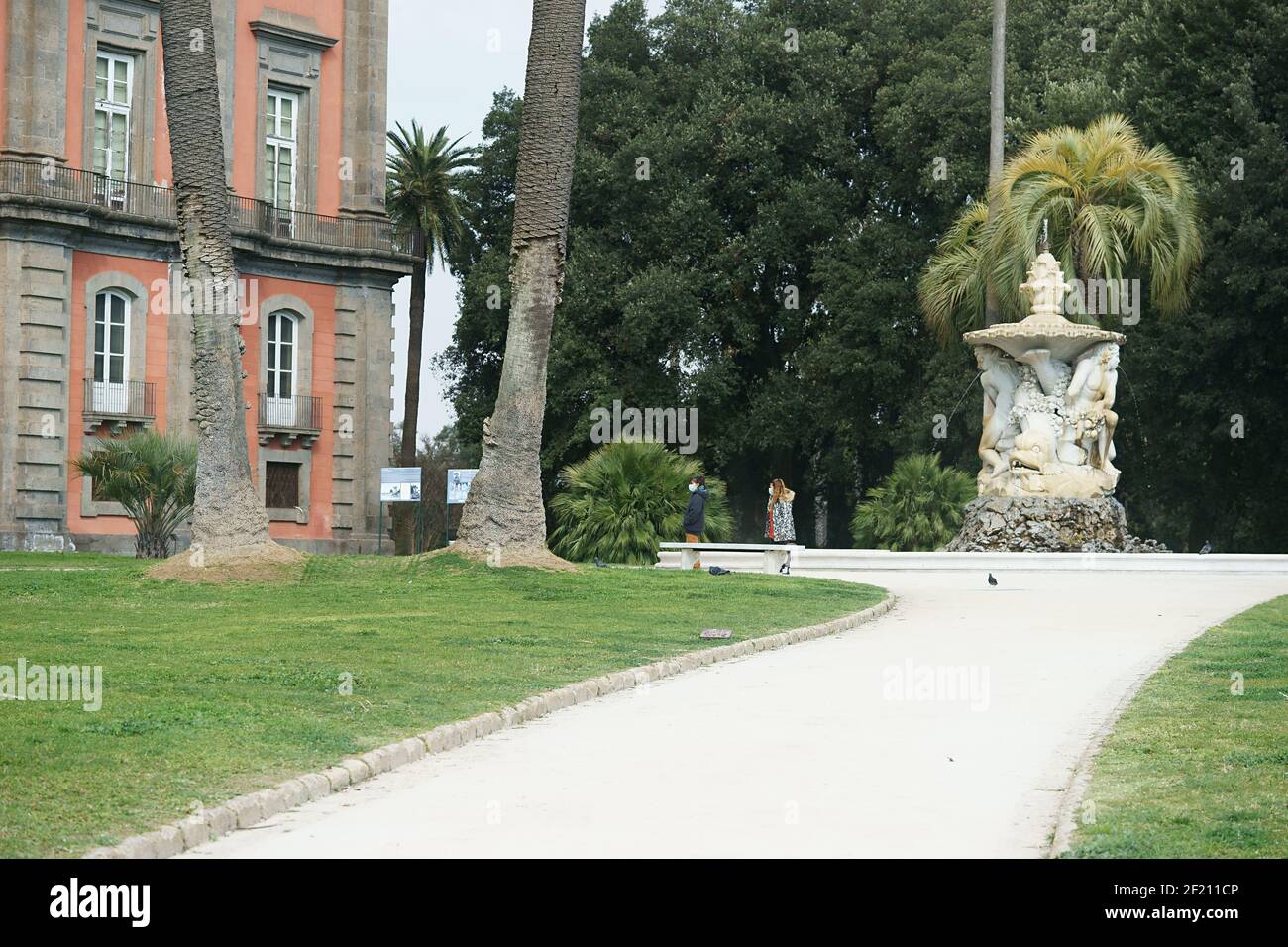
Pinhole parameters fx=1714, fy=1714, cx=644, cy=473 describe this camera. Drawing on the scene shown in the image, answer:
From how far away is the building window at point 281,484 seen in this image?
4250 centimetres

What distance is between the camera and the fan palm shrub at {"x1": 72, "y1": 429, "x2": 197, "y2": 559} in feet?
97.0

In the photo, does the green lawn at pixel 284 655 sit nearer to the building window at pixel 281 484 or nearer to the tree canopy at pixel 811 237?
the building window at pixel 281 484

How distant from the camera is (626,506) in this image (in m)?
30.6

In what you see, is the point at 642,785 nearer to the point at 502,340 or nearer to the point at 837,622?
the point at 837,622

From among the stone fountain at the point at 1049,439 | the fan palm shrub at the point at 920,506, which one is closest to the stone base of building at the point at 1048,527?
the stone fountain at the point at 1049,439

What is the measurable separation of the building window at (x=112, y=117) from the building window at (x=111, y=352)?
8.03 feet

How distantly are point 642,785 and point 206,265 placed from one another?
13.7 meters

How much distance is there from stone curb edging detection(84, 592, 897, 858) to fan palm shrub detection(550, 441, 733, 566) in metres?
14.7

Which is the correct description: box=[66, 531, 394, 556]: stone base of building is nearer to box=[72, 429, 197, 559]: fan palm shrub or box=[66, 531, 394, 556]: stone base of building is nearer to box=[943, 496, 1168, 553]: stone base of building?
box=[72, 429, 197, 559]: fan palm shrub

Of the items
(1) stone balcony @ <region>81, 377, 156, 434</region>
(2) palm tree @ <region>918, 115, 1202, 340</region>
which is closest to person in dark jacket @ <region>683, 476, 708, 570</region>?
(2) palm tree @ <region>918, 115, 1202, 340</region>

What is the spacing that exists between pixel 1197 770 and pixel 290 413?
119 feet

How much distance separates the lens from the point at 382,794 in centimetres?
846
